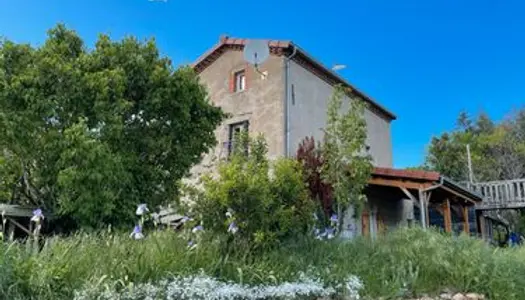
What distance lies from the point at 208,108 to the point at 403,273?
7.60 meters

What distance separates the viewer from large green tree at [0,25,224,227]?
29.9ft

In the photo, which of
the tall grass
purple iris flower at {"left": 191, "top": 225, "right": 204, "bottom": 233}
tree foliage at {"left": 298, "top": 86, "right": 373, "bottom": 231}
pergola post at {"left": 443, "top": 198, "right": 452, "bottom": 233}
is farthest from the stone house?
purple iris flower at {"left": 191, "top": 225, "right": 204, "bottom": 233}

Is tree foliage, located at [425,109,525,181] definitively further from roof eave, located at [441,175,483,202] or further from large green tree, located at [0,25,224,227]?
large green tree, located at [0,25,224,227]

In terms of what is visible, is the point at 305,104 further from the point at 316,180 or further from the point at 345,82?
the point at 316,180

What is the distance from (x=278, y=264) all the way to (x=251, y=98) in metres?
10.2

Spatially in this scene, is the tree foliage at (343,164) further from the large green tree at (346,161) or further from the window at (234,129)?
the window at (234,129)

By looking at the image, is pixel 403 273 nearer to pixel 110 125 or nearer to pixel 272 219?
pixel 272 219

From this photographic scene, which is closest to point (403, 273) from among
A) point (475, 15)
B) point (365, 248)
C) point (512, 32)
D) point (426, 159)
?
point (365, 248)

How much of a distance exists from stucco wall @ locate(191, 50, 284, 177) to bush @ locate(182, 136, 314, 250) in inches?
270

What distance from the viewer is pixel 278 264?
6.12 meters

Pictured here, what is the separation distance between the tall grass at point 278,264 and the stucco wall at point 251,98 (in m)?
7.17

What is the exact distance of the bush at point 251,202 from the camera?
619 centimetres

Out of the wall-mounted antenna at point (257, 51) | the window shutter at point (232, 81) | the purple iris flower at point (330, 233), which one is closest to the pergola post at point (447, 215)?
the purple iris flower at point (330, 233)

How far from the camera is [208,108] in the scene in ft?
40.4
